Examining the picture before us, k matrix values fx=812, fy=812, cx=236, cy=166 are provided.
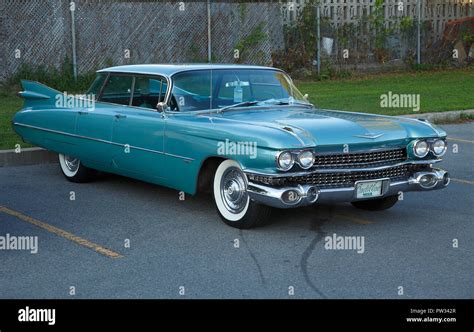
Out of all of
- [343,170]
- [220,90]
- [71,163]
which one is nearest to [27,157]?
[71,163]

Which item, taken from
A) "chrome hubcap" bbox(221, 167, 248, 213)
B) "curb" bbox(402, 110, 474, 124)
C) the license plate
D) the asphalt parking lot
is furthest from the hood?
"curb" bbox(402, 110, 474, 124)

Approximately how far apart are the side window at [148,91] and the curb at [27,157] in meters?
2.61

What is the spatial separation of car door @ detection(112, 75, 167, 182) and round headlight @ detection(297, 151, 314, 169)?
1.62m

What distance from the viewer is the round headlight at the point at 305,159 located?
663 centimetres

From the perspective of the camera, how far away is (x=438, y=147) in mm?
7449

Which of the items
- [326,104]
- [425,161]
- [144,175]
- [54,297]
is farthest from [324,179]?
[326,104]

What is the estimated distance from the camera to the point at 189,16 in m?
19.3

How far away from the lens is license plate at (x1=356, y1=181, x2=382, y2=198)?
6.93 meters

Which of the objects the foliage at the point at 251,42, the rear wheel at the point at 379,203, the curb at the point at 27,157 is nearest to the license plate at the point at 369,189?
the rear wheel at the point at 379,203

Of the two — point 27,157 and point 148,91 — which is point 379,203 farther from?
point 27,157

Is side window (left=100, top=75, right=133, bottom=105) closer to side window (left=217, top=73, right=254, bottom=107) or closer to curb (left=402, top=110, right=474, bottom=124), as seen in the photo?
side window (left=217, top=73, right=254, bottom=107)

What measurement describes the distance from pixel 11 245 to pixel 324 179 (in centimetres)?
268

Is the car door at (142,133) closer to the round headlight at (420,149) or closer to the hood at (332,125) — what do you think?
the hood at (332,125)

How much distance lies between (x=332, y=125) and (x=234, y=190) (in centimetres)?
103
